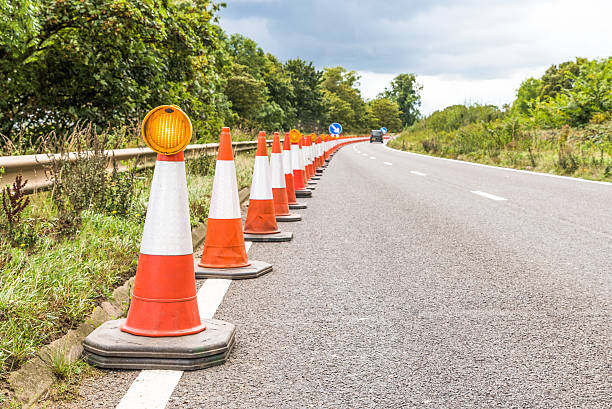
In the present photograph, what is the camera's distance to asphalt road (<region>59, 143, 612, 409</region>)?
2.81 meters

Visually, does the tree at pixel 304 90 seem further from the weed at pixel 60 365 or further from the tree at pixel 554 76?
the weed at pixel 60 365

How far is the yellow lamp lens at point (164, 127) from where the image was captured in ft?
11.0

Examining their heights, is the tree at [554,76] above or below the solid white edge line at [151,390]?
above

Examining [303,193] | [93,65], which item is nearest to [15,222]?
[303,193]

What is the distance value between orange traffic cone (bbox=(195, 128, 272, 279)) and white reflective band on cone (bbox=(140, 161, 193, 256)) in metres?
1.50

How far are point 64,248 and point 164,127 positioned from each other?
1.58 m

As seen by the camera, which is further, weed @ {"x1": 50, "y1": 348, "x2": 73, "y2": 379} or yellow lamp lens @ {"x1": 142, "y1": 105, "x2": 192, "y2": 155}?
yellow lamp lens @ {"x1": 142, "y1": 105, "x2": 192, "y2": 155}

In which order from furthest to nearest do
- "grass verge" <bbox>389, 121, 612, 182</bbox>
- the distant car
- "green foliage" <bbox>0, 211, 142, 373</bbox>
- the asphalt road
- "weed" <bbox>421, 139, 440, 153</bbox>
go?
the distant car → "weed" <bbox>421, 139, 440, 153</bbox> → "grass verge" <bbox>389, 121, 612, 182</bbox> → "green foliage" <bbox>0, 211, 142, 373</bbox> → the asphalt road

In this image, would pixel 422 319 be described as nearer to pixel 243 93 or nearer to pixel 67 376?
pixel 67 376

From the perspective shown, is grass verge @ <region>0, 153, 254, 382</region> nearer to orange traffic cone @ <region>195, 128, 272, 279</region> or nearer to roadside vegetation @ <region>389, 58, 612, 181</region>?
orange traffic cone @ <region>195, 128, 272, 279</region>

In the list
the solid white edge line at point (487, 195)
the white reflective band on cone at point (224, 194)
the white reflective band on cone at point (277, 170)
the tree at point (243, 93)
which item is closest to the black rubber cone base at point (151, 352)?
the white reflective band on cone at point (224, 194)

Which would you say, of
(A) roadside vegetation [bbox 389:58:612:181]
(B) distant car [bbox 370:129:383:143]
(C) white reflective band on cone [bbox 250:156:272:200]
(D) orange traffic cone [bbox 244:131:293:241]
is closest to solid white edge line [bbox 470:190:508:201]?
(A) roadside vegetation [bbox 389:58:612:181]

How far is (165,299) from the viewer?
333cm

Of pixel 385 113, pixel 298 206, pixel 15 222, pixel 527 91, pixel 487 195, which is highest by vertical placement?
pixel 527 91
